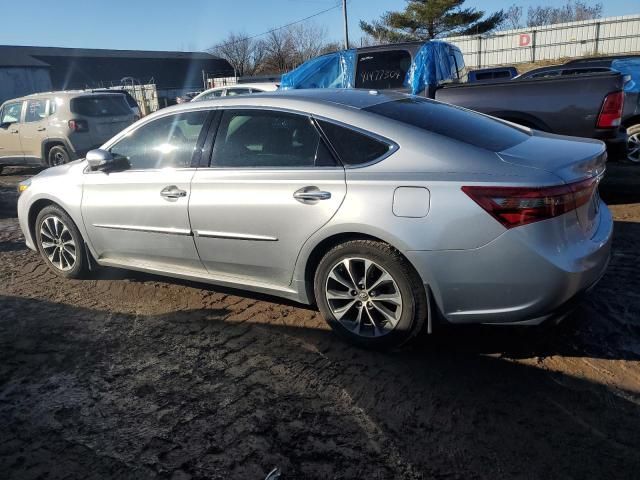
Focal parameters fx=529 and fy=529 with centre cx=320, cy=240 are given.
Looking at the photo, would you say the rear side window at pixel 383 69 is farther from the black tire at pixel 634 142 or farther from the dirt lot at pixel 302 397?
the dirt lot at pixel 302 397

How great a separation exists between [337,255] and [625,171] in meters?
6.64

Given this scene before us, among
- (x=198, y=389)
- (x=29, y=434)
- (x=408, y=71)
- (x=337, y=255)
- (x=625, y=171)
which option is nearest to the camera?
(x=29, y=434)

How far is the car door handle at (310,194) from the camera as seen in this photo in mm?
3221

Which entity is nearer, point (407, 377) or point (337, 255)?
point (407, 377)

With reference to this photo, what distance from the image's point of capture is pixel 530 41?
106 ft

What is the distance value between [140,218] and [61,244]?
126cm

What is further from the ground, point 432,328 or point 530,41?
point 530,41

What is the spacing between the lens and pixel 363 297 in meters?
3.25

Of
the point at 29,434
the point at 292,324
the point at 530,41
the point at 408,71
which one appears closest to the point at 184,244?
the point at 292,324

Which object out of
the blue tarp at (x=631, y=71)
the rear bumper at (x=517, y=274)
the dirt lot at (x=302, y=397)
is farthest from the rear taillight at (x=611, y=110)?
the rear bumper at (x=517, y=274)

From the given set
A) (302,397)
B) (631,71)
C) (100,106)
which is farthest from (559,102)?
(100,106)

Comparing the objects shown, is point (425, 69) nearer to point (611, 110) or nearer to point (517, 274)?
point (611, 110)

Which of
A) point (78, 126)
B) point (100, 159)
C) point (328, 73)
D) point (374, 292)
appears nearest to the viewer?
point (374, 292)

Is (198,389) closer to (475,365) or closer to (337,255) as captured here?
(337,255)
